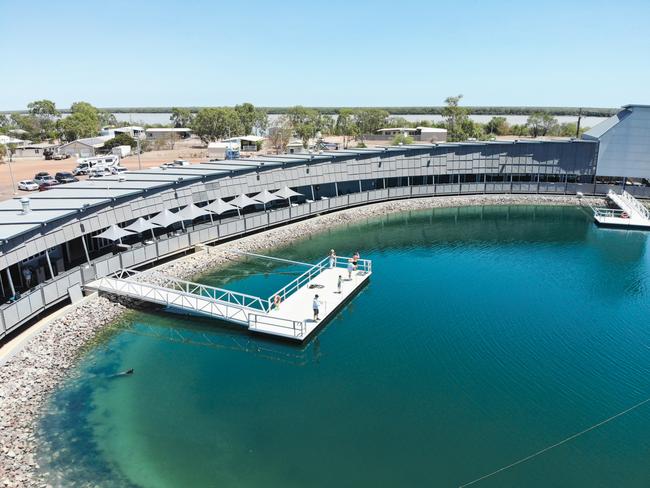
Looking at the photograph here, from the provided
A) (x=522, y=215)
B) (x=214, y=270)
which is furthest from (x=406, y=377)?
(x=522, y=215)

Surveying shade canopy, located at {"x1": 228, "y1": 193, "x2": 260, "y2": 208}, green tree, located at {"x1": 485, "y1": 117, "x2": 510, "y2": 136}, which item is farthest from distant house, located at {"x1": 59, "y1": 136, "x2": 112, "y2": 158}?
green tree, located at {"x1": 485, "y1": 117, "x2": 510, "y2": 136}

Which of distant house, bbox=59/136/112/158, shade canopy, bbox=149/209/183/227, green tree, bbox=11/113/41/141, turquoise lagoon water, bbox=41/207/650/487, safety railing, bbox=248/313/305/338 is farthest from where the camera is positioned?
green tree, bbox=11/113/41/141

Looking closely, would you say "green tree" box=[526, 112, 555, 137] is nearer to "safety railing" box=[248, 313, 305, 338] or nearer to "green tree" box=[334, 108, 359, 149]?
"green tree" box=[334, 108, 359, 149]

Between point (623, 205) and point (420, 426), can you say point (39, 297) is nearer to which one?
point (420, 426)

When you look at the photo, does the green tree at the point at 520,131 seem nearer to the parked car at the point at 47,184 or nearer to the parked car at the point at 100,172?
the parked car at the point at 100,172

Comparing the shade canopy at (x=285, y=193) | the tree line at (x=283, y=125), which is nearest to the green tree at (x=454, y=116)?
the tree line at (x=283, y=125)
